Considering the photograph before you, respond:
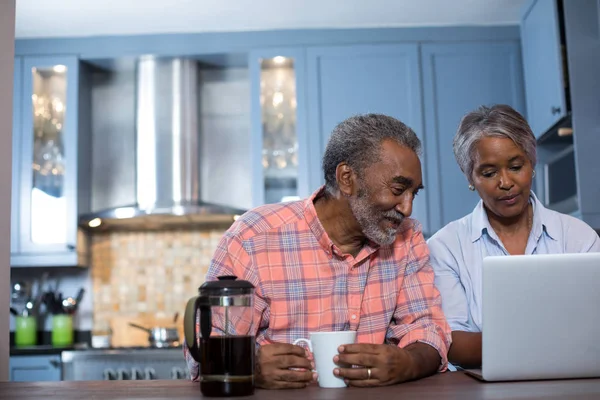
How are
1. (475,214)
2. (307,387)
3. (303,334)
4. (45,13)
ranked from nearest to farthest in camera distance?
1. (307,387)
2. (303,334)
3. (475,214)
4. (45,13)

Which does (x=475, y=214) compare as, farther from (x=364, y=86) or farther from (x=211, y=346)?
(x=364, y=86)

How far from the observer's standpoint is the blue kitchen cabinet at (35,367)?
3.71m

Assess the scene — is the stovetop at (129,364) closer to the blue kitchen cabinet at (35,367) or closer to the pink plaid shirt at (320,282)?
the blue kitchen cabinet at (35,367)

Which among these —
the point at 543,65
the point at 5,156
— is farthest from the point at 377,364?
the point at 543,65

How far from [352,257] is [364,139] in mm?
257

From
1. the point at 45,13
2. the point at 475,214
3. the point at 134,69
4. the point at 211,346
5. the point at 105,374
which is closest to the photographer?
the point at 211,346

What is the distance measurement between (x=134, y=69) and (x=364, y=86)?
4.34ft

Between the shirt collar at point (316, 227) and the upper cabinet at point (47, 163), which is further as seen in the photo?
the upper cabinet at point (47, 163)

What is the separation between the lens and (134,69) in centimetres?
437

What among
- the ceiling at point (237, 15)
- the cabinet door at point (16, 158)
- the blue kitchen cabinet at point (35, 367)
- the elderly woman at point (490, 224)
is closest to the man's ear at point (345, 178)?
the elderly woman at point (490, 224)

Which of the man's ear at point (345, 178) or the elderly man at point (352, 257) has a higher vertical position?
the man's ear at point (345, 178)

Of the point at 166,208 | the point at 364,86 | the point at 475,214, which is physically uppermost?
the point at 364,86

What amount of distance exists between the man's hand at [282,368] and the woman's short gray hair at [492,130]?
813 mm

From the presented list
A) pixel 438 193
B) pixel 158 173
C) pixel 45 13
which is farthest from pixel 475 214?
pixel 45 13
